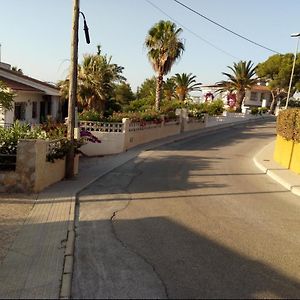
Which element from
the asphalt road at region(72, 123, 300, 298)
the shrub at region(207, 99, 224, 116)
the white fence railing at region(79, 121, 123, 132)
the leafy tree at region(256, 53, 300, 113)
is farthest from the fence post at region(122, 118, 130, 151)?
the leafy tree at region(256, 53, 300, 113)

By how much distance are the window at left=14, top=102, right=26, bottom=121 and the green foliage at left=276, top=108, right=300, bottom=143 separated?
15728 mm

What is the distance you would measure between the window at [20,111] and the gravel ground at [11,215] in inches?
636

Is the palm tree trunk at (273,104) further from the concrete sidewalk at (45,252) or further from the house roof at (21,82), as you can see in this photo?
the concrete sidewalk at (45,252)

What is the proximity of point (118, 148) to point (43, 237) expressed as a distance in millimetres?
13503

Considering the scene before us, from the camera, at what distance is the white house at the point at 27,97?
25177 millimetres

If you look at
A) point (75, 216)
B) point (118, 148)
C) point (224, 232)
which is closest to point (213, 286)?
point (224, 232)

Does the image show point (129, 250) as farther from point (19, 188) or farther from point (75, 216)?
point (19, 188)

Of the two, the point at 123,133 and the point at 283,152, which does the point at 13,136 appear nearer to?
the point at 123,133

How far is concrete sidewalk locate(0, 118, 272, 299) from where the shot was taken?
5.55 meters

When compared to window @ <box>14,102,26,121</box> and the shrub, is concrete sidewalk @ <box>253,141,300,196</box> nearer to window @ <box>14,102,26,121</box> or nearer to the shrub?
window @ <box>14,102,26,121</box>

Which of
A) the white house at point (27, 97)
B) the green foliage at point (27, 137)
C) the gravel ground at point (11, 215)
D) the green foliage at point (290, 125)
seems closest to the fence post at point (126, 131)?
the white house at point (27, 97)

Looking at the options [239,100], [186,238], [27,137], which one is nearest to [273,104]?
[239,100]

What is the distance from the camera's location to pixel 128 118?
22.5 metres

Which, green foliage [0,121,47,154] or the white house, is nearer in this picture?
green foliage [0,121,47,154]
